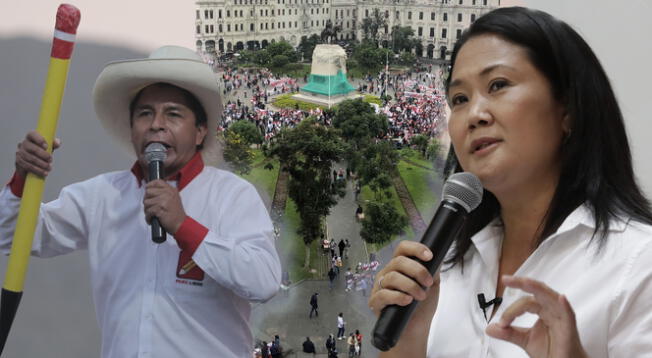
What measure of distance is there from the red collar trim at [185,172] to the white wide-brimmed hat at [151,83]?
0.03 meters

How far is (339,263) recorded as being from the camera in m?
2.32

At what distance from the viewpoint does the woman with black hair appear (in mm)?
1052

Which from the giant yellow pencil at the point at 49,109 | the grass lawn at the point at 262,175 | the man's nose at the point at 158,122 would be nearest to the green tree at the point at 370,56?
the grass lawn at the point at 262,175

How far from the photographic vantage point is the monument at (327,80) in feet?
7.82

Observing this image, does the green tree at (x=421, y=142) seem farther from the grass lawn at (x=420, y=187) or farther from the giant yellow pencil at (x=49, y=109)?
the giant yellow pencil at (x=49, y=109)

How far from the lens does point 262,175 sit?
2164 mm

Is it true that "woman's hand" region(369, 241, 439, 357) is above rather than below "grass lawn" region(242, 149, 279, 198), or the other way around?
above

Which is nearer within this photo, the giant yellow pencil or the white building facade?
the giant yellow pencil

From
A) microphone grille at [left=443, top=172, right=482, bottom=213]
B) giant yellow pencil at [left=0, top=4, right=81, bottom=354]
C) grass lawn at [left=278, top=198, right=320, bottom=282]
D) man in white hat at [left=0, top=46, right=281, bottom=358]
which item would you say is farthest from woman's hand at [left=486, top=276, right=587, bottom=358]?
giant yellow pencil at [left=0, top=4, right=81, bottom=354]


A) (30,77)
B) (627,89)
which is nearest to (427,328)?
(30,77)

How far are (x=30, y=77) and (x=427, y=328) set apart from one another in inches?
64.1

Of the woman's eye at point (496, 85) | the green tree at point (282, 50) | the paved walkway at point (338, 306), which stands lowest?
the paved walkway at point (338, 306)

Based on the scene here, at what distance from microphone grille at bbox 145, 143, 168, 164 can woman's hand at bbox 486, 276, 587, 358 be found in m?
1.16

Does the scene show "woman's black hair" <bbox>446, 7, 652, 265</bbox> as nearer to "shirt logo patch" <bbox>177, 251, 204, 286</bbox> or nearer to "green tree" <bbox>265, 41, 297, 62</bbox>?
"shirt logo patch" <bbox>177, 251, 204, 286</bbox>
